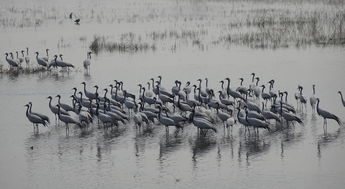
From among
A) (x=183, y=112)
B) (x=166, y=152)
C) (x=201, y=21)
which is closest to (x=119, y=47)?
(x=201, y=21)

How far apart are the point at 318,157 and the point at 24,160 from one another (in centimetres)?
753

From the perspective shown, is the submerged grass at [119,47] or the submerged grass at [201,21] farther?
the submerged grass at [201,21]

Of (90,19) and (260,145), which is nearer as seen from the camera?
(260,145)

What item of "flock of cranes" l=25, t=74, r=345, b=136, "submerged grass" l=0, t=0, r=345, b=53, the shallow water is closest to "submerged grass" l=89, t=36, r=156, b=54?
"submerged grass" l=0, t=0, r=345, b=53

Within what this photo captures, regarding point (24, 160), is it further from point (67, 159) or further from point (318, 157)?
point (318, 157)

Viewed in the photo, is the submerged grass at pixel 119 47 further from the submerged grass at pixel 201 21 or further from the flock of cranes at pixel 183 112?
the flock of cranes at pixel 183 112

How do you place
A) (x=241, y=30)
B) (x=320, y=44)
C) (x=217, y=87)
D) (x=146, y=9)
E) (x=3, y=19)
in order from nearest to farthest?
(x=217, y=87) → (x=320, y=44) → (x=241, y=30) → (x=3, y=19) → (x=146, y=9)

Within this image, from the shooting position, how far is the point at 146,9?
6166 centimetres

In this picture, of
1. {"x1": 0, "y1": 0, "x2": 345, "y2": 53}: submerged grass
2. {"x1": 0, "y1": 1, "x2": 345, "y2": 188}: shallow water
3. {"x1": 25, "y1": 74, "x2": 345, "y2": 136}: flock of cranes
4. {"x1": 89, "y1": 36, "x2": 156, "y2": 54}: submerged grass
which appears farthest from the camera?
{"x1": 0, "y1": 0, "x2": 345, "y2": 53}: submerged grass

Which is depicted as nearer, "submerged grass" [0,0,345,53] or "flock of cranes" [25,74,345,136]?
"flock of cranes" [25,74,345,136]

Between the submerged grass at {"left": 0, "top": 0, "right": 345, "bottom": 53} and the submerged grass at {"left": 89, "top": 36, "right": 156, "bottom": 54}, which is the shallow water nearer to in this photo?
the submerged grass at {"left": 89, "top": 36, "right": 156, "bottom": 54}

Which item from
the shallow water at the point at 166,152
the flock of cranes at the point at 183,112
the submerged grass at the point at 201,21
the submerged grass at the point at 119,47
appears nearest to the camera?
the shallow water at the point at 166,152

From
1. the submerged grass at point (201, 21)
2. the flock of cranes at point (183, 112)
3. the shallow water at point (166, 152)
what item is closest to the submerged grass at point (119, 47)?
the submerged grass at point (201, 21)

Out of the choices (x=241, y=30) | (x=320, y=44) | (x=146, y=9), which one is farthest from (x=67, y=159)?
(x=146, y=9)
